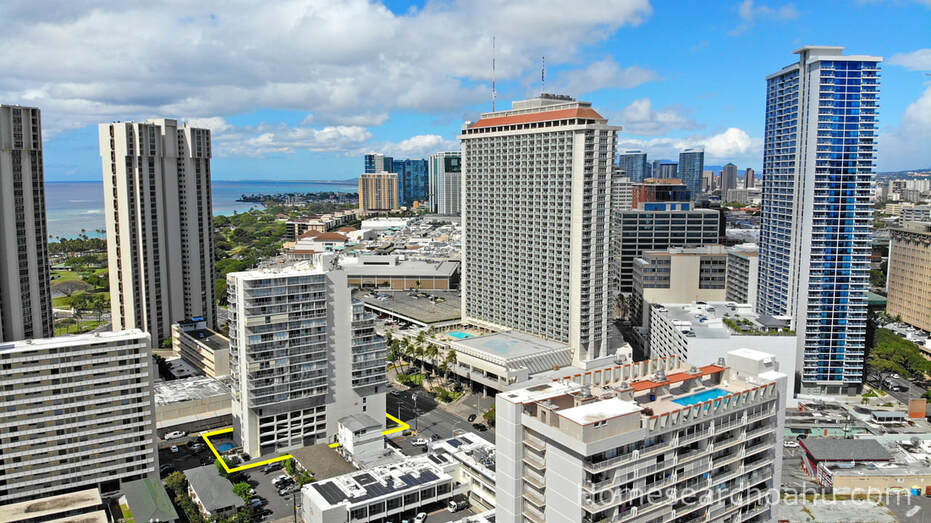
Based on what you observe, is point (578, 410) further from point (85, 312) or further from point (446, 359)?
point (85, 312)

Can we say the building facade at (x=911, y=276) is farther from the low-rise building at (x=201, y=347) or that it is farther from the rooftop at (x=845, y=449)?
the low-rise building at (x=201, y=347)

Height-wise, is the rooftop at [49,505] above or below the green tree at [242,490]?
above

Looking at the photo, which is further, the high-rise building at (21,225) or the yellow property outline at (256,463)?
the high-rise building at (21,225)

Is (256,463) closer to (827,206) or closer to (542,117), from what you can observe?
(542,117)

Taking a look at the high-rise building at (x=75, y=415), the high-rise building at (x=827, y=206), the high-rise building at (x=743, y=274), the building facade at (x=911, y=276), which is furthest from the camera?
the building facade at (x=911, y=276)

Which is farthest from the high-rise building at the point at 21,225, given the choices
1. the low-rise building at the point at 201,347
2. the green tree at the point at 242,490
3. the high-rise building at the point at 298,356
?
the green tree at the point at 242,490

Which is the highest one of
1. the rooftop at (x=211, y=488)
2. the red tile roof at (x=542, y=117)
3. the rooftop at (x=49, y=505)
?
the red tile roof at (x=542, y=117)

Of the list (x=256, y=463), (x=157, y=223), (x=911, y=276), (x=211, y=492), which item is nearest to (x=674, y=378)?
(x=211, y=492)

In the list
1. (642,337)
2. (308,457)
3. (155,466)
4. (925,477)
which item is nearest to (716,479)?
(925,477)
